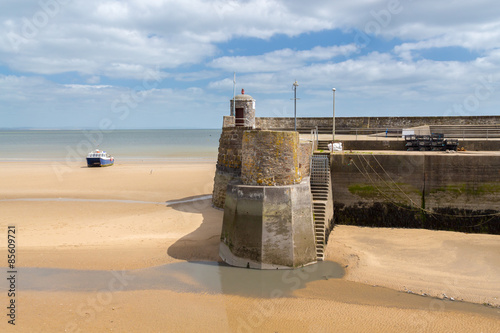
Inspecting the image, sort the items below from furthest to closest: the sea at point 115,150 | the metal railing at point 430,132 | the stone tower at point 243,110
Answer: the sea at point 115,150
the metal railing at point 430,132
the stone tower at point 243,110

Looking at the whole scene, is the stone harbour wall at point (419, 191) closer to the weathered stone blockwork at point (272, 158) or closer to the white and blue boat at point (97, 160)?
the weathered stone blockwork at point (272, 158)

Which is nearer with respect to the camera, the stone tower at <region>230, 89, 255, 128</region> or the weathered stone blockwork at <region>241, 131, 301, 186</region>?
the weathered stone blockwork at <region>241, 131, 301, 186</region>

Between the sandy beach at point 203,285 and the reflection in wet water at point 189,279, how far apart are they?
64mm

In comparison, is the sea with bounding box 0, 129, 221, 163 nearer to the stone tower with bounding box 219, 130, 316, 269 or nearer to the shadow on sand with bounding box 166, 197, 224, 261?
the shadow on sand with bounding box 166, 197, 224, 261

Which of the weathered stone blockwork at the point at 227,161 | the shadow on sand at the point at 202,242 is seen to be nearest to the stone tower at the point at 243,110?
the weathered stone blockwork at the point at 227,161

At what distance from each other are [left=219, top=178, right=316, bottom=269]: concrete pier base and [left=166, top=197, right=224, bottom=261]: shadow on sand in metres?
1.29

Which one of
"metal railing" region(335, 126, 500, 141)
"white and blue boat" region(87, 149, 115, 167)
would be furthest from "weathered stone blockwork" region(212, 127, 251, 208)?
"white and blue boat" region(87, 149, 115, 167)

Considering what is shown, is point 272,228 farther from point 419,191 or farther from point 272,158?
point 419,191

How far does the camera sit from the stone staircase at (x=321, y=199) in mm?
12258

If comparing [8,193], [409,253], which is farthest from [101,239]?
[8,193]

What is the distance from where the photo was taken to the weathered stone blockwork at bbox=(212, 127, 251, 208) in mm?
16578

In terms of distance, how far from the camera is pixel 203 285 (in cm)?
1028

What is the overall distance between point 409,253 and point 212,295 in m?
6.49

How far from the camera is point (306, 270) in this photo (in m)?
11.1
